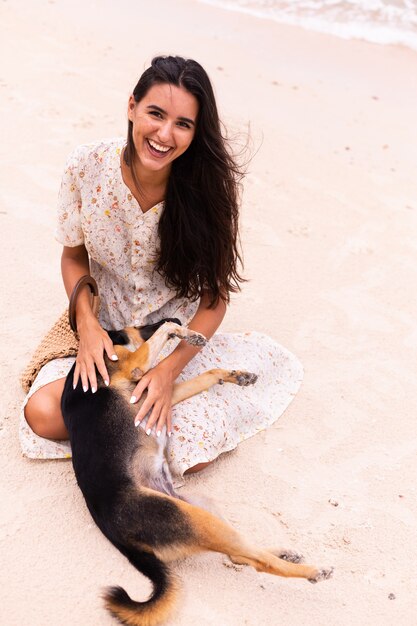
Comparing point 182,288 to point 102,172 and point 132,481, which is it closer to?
point 102,172

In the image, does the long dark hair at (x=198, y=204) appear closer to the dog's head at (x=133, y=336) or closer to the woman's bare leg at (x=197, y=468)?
the dog's head at (x=133, y=336)

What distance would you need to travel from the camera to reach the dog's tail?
7.36ft

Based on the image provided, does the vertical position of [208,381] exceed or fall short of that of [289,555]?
it exceeds it

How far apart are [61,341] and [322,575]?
1.39 meters

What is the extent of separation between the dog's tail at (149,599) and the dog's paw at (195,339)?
865 millimetres

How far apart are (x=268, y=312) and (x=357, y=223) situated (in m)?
1.15

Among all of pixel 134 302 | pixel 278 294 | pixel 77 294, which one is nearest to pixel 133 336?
pixel 134 302

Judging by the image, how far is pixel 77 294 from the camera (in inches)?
116

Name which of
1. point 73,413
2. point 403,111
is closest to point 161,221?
point 73,413

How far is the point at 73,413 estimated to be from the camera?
2.65 meters

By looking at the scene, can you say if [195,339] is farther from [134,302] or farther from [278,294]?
[278,294]

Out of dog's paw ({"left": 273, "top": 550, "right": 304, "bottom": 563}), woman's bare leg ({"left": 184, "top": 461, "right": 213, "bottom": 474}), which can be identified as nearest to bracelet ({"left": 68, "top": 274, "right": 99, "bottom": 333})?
woman's bare leg ({"left": 184, "top": 461, "right": 213, "bottom": 474})

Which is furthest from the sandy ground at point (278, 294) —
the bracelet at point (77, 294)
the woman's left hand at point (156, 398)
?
the bracelet at point (77, 294)

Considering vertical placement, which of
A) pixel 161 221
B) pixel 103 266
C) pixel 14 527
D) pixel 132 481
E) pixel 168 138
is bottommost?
pixel 14 527
